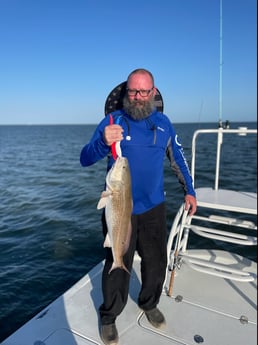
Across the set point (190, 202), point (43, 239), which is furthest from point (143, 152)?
point (43, 239)

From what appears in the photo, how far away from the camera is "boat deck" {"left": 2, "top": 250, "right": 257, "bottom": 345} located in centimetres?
288

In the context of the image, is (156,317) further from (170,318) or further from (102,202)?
(102,202)

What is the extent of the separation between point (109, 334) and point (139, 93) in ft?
7.57

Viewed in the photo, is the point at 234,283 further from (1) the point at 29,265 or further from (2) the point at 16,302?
(1) the point at 29,265

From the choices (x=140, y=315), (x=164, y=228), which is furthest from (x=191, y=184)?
(x=140, y=315)

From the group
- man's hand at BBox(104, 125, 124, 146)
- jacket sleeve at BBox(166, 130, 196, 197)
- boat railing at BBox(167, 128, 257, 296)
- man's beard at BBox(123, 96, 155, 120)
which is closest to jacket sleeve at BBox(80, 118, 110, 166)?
man's hand at BBox(104, 125, 124, 146)

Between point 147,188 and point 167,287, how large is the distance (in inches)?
63.1

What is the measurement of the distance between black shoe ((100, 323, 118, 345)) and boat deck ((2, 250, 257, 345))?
2.7 inches

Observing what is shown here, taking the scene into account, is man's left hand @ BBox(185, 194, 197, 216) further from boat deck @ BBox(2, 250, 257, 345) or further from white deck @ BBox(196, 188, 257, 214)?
boat deck @ BBox(2, 250, 257, 345)

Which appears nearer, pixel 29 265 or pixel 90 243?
pixel 29 265

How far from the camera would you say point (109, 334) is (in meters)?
2.87

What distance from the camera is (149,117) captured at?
295 cm

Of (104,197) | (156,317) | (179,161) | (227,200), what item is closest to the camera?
(104,197)

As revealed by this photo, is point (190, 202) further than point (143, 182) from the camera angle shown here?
Yes
